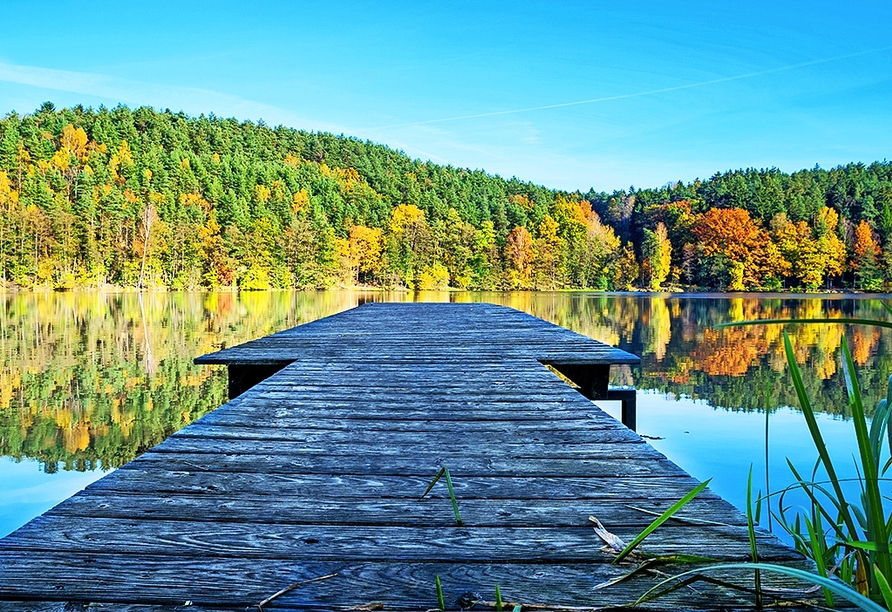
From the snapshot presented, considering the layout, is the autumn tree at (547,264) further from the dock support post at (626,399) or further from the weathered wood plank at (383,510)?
the weathered wood plank at (383,510)

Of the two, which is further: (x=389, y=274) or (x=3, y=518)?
(x=389, y=274)

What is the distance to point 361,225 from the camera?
52125mm

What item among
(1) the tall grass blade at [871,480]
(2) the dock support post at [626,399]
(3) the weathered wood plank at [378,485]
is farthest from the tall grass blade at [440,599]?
(2) the dock support post at [626,399]

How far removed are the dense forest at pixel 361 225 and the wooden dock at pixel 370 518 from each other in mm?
41312

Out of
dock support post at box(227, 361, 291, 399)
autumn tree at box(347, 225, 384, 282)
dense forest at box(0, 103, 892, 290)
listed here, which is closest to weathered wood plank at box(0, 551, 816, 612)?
dock support post at box(227, 361, 291, 399)

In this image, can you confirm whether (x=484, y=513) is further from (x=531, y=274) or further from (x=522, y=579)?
(x=531, y=274)

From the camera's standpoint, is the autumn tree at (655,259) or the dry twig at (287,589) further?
the autumn tree at (655,259)

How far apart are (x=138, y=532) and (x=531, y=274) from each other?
50.2 meters

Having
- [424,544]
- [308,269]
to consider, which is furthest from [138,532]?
[308,269]

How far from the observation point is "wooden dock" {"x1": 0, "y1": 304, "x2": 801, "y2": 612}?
105 centimetres

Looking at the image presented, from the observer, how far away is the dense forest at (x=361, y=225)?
133 feet

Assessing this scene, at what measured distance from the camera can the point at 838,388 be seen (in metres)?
7.85

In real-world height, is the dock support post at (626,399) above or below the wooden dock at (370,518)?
below

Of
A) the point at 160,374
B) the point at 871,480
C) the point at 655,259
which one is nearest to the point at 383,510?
the point at 871,480
